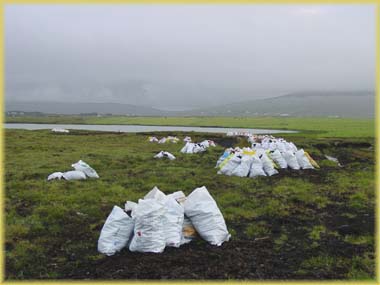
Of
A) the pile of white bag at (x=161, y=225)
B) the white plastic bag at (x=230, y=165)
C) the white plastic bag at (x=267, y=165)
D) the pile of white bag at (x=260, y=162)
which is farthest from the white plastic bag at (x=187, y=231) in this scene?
the white plastic bag at (x=267, y=165)

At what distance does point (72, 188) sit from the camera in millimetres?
11805

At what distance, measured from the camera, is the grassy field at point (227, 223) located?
586cm

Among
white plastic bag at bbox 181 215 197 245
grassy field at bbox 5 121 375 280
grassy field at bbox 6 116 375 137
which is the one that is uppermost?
white plastic bag at bbox 181 215 197 245

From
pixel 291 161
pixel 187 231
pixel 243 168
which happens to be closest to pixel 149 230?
pixel 187 231

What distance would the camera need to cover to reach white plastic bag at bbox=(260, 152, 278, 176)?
1466 centimetres

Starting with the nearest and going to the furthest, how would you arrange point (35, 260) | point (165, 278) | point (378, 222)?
point (165, 278) → point (35, 260) → point (378, 222)

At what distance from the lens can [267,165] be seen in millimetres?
14836

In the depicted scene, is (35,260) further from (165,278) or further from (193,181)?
(193,181)

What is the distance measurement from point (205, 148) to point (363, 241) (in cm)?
1792

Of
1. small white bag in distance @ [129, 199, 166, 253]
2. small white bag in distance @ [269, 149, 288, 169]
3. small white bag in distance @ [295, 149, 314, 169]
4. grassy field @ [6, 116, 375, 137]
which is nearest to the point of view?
small white bag in distance @ [129, 199, 166, 253]

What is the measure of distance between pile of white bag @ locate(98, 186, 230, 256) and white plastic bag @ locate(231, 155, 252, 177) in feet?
23.6

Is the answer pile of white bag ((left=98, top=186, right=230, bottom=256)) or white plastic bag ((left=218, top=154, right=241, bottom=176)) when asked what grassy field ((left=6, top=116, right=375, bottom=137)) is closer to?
white plastic bag ((left=218, top=154, right=241, bottom=176))

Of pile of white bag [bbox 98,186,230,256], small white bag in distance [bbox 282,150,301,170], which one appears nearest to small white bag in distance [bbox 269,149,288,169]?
Result: small white bag in distance [bbox 282,150,301,170]

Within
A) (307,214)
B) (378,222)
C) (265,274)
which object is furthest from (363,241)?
(265,274)
